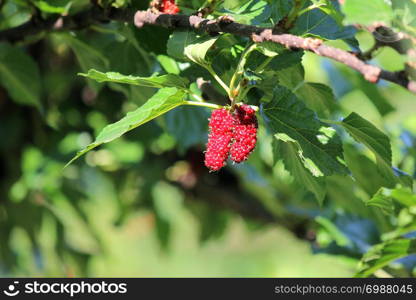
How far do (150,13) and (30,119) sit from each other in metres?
1.06

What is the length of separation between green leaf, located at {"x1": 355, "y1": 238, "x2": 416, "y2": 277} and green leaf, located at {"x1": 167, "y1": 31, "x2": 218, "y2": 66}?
41 cm

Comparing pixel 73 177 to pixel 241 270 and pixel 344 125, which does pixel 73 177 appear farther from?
pixel 241 270

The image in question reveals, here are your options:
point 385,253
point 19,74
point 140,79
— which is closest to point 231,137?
point 140,79

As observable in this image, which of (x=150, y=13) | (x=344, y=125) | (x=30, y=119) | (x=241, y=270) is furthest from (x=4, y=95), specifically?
(x=241, y=270)

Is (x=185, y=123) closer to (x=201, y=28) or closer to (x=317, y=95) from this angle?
(x=317, y=95)

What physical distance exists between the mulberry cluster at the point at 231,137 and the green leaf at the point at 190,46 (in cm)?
8

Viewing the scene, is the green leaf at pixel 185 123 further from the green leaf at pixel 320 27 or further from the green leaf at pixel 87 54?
the green leaf at pixel 320 27

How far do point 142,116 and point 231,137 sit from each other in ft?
0.35

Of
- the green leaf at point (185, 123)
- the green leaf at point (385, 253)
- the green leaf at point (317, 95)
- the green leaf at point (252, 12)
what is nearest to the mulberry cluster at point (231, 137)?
the green leaf at point (252, 12)

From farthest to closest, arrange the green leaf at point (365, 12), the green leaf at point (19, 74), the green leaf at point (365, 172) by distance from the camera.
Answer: the green leaf at point (19, 74) < the green leaf at point (365, 172) < the green leaf at point (365, 12)

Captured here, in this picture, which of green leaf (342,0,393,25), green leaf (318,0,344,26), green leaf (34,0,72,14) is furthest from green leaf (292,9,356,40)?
green leaf (34,0,72,14)

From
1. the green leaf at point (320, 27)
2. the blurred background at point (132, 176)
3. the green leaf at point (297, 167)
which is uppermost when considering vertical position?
the green leaf at point (320, 27)

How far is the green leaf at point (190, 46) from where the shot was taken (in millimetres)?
848

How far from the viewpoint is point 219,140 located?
829 millimetres
